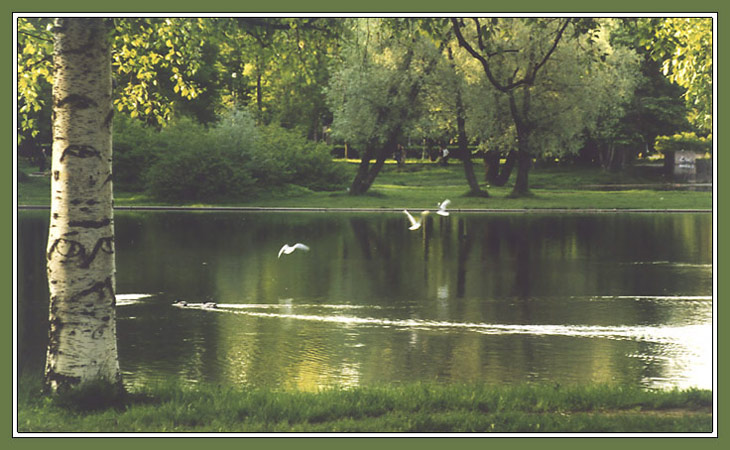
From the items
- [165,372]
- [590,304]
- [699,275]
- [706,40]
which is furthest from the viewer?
[699,275]

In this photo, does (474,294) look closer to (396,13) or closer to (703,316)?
(703,316)

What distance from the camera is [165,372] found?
38.5ft

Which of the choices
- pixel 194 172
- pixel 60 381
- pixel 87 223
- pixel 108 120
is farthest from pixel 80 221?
pixel 194 172

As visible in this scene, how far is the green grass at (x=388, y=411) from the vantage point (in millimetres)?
8344

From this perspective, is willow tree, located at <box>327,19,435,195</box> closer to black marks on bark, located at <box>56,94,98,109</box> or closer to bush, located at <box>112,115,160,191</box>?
bush, located at <box>112,115,160,191</box>

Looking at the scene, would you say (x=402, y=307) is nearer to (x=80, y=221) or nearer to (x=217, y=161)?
(x=80, y=221)

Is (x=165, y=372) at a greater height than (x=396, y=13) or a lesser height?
lesser

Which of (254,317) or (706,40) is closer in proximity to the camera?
(706,40)

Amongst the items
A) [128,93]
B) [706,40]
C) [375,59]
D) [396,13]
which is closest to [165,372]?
[128,93]

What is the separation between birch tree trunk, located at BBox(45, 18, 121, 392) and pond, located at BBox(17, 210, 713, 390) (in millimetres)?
2219

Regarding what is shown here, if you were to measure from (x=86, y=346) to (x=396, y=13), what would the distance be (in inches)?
166

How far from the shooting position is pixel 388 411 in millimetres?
8766

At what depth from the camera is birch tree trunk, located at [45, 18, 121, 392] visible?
892 cm

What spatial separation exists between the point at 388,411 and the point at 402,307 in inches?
324
